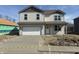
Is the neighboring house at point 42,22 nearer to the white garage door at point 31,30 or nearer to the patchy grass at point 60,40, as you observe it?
the white garage door at point 31,30

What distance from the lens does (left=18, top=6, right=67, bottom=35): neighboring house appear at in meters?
6.88

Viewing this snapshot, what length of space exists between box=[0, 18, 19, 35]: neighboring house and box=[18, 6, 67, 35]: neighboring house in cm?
19

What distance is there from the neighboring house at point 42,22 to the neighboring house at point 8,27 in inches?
7.3

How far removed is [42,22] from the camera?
22.9ft

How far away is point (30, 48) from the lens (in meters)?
6.78

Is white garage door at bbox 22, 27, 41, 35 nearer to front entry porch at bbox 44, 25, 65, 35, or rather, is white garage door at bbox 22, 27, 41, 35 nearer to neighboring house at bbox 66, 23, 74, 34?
front entry porch at bbox 44, 25, 65, 35

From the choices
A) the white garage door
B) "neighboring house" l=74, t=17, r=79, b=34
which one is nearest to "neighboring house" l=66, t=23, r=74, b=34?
"neighboring house" l=74, t=17, r=79, b=34

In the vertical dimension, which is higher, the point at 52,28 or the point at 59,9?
the point at 59,9

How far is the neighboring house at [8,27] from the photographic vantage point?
22.3ft

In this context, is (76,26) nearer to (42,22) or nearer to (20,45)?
(42,22)

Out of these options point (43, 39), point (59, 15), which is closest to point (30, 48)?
point (43, 39)
